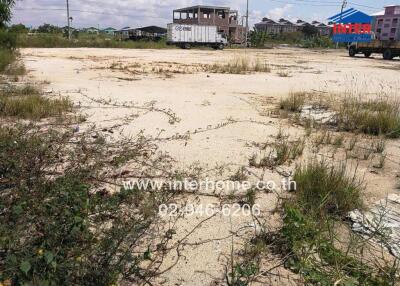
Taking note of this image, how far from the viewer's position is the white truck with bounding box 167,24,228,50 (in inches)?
1554

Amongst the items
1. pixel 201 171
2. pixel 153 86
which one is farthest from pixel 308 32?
pixel 201 171

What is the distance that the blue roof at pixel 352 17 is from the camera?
4469cm

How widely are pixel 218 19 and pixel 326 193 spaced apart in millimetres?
55809

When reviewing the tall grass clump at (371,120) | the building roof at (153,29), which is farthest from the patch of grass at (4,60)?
the building roof at (153,29)

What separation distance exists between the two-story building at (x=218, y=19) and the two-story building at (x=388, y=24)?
17.6 meters

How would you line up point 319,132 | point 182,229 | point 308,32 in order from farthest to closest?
1. point 308,32
2. point 319,132
3. point 182,229

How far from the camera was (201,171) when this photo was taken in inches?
165

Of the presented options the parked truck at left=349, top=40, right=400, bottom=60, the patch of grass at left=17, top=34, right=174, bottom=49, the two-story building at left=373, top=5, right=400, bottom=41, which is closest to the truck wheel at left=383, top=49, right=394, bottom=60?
the parked truck at left=349, top=40, right=400, bottom=60

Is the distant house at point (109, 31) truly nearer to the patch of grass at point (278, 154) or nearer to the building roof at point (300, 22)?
the building roof at point (300, 22)

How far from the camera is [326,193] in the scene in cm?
347

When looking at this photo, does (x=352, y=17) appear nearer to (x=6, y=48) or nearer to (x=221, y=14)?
(x=221, y=14)

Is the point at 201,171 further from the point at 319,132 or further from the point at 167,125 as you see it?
the point at 319,132

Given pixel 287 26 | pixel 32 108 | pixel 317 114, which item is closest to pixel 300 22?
pixel 287 26

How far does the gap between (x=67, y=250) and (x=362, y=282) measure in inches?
76.1
